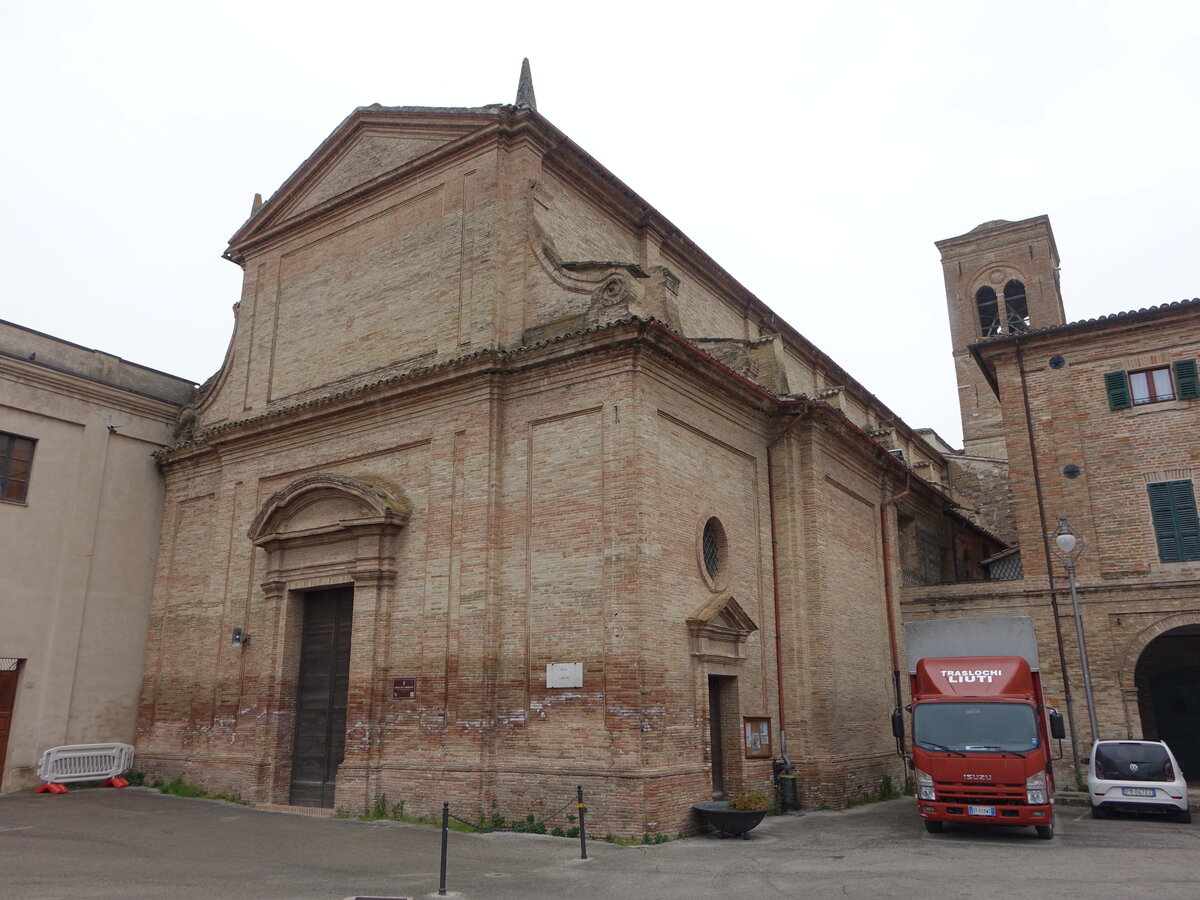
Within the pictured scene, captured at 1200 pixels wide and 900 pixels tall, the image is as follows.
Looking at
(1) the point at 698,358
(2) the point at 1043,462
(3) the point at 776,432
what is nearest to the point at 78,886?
(1) the point at 698,358

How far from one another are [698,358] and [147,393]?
13.0 m

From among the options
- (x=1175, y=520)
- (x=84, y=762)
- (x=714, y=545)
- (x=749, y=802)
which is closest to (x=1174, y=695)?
(x=1175, y=520)

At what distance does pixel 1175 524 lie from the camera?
62.7ft

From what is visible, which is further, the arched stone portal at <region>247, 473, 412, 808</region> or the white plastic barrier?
the white plastic barrier

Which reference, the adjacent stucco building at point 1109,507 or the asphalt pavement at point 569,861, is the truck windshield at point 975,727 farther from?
the adjacent stucco building at point 1109,507

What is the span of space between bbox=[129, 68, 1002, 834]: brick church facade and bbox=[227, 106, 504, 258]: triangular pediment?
0.07 m

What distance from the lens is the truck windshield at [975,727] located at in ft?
43.3

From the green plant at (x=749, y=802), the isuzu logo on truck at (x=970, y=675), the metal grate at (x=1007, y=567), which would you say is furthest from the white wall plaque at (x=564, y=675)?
the metal grate at (x=1007, y=567)

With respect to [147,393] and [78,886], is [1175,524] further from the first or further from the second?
[147,393]

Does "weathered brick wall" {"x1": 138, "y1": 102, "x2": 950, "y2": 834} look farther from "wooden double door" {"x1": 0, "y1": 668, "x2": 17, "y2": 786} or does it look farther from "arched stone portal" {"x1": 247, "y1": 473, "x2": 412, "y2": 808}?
"wooden double door" {"x1": 0, "y1": 668, "x2": 17, "y2": 786}

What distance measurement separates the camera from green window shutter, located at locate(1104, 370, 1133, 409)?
20.1 metres

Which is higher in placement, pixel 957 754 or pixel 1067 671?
pixel 1067 671

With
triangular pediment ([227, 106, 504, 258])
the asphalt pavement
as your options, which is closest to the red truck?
the asphalt pavement

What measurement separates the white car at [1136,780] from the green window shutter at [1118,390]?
768 centimetres
